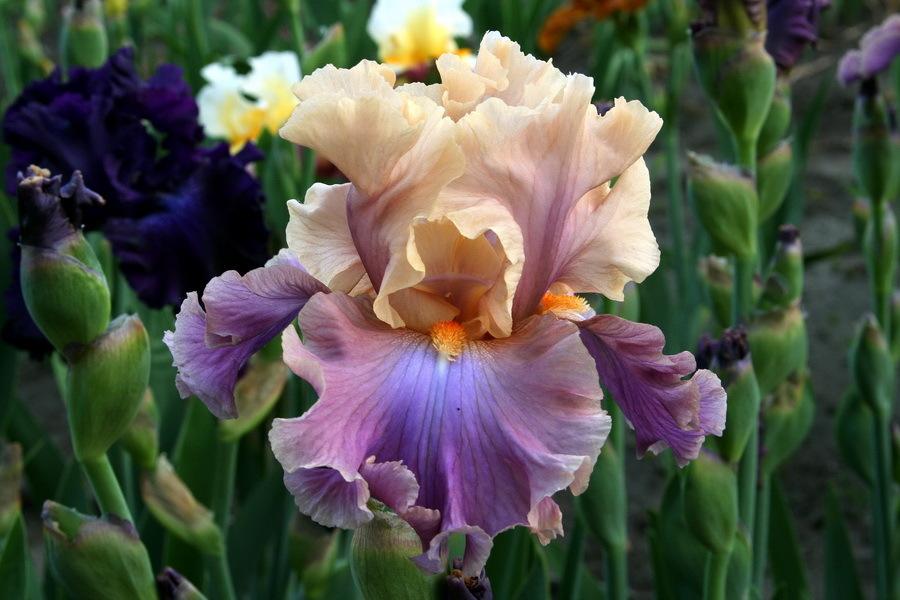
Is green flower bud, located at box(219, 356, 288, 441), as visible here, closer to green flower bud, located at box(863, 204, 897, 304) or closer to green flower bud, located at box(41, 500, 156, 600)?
green flower bud, located at box(41, 500, 156, 600)

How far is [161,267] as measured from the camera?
1285 millimetres

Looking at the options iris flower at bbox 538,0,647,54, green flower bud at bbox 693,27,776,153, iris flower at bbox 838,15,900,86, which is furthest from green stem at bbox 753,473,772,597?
iris flower at bbox 538,0,647,54

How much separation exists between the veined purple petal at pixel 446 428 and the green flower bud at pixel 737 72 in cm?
57

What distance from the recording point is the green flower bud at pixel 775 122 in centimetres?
132

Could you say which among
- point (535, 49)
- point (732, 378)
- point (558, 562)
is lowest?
point (558, 562)

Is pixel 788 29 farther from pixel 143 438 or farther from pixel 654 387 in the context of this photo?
pixel 143 438

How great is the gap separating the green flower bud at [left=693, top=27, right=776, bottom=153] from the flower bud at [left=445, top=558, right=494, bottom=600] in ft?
2.13

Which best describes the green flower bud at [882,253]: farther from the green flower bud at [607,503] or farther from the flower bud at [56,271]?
the flower bud at [56,271]

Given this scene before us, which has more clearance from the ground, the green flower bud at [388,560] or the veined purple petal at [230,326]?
the veined purple petal at [230,326]

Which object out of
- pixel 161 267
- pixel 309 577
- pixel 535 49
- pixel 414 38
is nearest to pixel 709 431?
pixel 309 577

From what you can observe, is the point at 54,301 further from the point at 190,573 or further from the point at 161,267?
the point at 190,573

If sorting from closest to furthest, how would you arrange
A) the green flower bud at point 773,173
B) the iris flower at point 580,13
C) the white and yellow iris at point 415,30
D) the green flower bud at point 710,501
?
the green flower bud at point 710,501, the green flower bud at point 773,173, the white and yellow iris at point 415,30, the iris flower at point 580,13

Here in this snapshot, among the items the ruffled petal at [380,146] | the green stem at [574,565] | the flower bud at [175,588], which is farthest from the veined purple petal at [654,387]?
the green stem at [574,565]

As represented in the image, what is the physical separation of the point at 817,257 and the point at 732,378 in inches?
54.3
